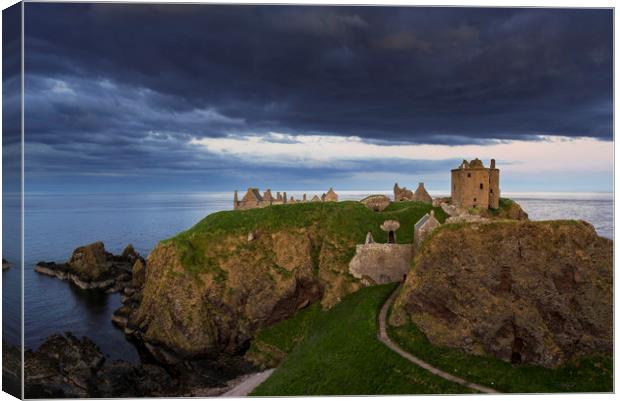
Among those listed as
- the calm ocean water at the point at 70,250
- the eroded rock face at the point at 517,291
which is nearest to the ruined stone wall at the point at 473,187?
the calm ocean water at the point at 70,250

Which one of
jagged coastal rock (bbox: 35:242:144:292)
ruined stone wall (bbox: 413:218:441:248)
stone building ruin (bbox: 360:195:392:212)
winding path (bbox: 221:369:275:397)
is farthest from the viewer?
jagged coastal rock (bbox: 35:242:144:292)

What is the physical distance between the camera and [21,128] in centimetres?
1546

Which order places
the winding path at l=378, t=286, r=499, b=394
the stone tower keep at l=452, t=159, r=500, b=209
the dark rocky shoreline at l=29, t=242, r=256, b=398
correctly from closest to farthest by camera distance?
the winding path at l=378, t=286, r=499, b=394 → the dark rocky shoreline at l=29, t=242, r=256, b=398 → the stone tower keep at l=452, t=159, r=500, b=209

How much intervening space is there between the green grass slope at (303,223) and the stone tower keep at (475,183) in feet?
10.8

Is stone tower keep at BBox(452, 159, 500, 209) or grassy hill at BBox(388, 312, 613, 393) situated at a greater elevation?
stone tower keep at BBox(452, 159, 500, 209)

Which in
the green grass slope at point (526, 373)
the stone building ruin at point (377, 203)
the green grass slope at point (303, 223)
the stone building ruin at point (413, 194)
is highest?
the stone building ruin at point (413, 194)

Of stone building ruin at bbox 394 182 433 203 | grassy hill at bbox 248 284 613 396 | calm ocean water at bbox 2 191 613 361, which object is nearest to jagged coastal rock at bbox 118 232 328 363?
calm ocean water at bbox 2 191 613 361

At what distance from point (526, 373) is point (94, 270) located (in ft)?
146

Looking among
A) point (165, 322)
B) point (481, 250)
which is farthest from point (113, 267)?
point (481, 250)

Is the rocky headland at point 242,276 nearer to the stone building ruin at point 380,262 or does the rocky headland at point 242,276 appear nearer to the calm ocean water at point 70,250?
the stone building ruin at point 380,262

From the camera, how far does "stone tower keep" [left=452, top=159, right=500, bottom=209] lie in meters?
35.0

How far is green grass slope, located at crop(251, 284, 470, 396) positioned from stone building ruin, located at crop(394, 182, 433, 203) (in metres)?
20.5

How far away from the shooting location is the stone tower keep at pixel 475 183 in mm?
35031

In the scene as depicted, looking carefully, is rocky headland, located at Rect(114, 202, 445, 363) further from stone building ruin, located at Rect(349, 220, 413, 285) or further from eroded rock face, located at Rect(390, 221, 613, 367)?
eroded rock face, located at Rect(390, 221, 613, 367)
